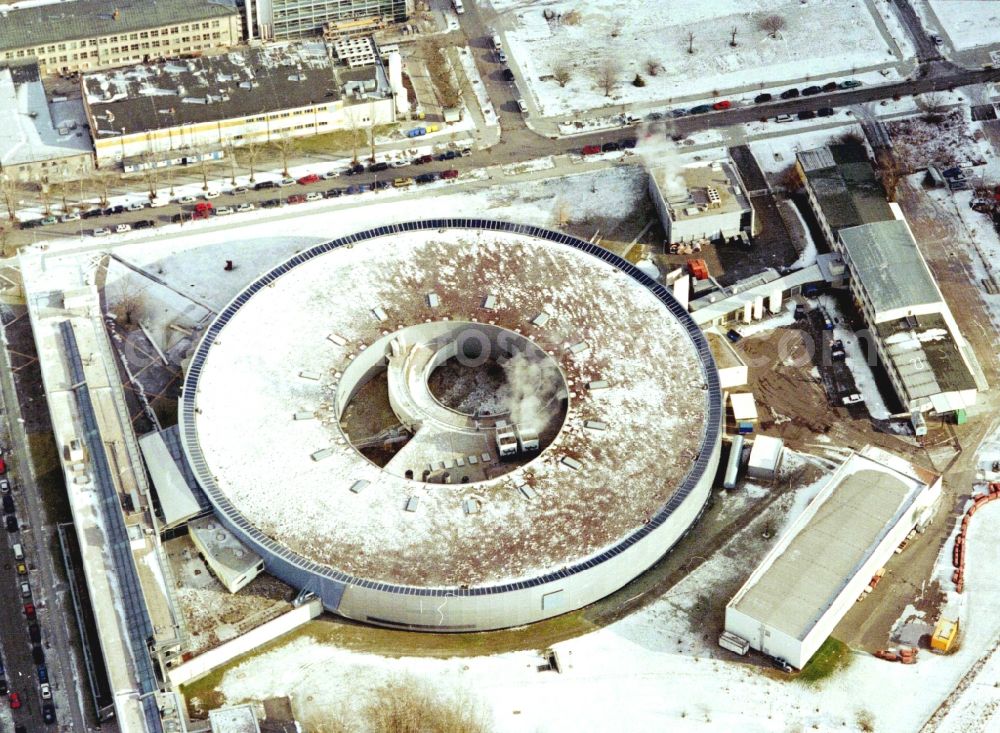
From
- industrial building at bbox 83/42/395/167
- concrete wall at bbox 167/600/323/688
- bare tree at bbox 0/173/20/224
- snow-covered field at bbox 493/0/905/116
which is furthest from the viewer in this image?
snow-covered field at bbox 493/0/905/116

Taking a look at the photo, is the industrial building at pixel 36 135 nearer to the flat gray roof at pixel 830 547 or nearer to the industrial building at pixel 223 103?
the industrial building at pixel 223 103

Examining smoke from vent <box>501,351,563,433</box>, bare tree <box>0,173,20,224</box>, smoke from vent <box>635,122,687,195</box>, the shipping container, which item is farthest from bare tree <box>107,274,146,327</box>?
the shipping container

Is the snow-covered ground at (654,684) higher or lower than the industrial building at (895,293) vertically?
lower

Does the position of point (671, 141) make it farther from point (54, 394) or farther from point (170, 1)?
point (54, 394)

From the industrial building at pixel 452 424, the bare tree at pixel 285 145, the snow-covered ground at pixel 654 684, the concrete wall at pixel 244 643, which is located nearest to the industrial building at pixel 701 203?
the industrial building at pixel 452 424

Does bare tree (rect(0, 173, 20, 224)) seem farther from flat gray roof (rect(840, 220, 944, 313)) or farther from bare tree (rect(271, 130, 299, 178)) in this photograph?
flat gray roof (rect(840, 220, 944, 313))

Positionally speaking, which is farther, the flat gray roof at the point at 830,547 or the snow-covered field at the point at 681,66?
Answer: the snow-covered field at the point at 681,66

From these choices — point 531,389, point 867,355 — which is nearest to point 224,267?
point 531,389
